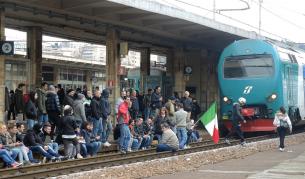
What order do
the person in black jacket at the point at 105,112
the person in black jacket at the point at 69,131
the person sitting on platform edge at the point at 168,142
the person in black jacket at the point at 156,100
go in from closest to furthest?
the person in black jacket at the point at 69,131
the person sitting on platform edge at the point at 168,142
the person in black jacket at the point at 105,112
the person in black jacket at the point at 156,100

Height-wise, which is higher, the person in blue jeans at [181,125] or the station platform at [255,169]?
the person in blue jeans at [181,125]

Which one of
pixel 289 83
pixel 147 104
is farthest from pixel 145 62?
pixel 289 83

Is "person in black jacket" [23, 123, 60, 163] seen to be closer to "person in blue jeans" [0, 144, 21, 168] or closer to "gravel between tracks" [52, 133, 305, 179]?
"person in blue jeans" [0, 144, 21, 168]

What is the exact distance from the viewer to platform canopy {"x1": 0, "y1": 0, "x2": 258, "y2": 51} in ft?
60.1

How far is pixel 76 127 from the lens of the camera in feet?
44.4

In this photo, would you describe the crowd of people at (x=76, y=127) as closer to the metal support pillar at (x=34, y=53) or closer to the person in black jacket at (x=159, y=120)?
the person in black jacket at (x=159, y=120)

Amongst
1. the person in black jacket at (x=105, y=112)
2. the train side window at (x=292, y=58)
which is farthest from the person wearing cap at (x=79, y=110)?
the train side window at (x=292, y=58)

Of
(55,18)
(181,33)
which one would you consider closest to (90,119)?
(55,18)

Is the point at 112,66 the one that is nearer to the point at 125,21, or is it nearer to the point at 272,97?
the point at 125,21

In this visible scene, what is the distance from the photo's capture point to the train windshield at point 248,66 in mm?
20875

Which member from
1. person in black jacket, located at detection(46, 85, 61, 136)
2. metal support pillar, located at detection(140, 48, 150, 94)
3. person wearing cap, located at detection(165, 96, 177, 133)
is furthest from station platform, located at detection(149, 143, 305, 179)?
metal support pillar, located at detection(140, 48, 150, 94)

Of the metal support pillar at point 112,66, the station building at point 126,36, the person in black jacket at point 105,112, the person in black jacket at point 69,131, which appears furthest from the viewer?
the metal support pillar at point 112,66

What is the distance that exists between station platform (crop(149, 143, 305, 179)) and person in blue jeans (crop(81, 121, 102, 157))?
10.5 ft

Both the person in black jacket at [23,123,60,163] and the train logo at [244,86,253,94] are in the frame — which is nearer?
the person in black jacket at [23,123,60,163]
